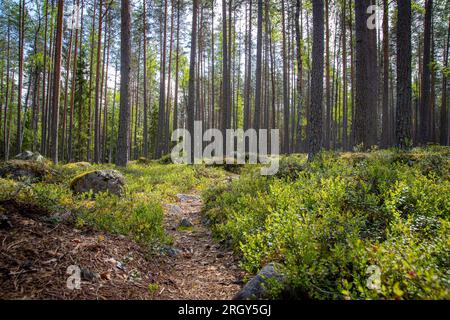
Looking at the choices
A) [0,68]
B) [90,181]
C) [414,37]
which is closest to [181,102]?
[0,68]

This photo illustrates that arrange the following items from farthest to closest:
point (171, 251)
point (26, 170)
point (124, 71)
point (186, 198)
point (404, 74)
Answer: point (124, 71), point (186, 198), point (404, 74), point (26, 170), point (171, 251)

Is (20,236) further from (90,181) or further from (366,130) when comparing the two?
(366,130)

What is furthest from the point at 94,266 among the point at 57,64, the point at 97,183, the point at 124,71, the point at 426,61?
the point at 426,61

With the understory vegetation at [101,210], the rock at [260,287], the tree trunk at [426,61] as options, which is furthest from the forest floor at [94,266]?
the tree trunk at [426,61]

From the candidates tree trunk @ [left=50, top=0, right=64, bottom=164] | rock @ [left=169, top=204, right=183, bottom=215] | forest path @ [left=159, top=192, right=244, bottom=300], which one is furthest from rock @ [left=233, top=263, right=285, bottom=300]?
tree trunk @ [left=50, top=0, right=64, bottom=164]

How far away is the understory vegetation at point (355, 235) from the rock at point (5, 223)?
120 inches

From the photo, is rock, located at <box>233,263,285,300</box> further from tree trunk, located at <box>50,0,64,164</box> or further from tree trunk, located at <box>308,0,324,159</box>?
tree trunk, located at <box>50,0,64,164</box>

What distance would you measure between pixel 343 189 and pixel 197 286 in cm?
308

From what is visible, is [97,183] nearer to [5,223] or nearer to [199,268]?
[5,223]

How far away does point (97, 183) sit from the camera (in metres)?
7.12

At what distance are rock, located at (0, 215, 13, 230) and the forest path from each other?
6.83 feet

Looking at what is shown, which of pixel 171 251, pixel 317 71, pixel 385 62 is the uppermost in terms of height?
pixel 385 62

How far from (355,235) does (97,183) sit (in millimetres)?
6485

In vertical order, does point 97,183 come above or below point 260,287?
above
